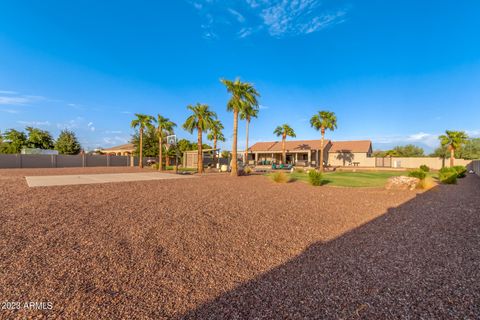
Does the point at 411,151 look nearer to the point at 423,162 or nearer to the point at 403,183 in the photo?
the point at 423,162

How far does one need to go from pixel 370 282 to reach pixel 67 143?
2239 inches

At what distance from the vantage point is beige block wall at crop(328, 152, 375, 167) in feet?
135

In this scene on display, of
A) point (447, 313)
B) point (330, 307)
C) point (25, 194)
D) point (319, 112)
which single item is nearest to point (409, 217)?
point (447, 313)

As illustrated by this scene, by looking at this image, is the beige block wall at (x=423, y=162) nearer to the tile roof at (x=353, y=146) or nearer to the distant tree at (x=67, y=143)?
the tile roof at (x=353, y=146)

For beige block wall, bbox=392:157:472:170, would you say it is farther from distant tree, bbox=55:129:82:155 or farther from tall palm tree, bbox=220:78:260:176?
distant tree, bbox=55:129:82:155

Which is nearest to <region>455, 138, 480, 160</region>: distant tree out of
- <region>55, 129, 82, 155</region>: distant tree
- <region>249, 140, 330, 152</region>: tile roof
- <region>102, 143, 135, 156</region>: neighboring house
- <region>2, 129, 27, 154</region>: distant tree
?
<region>249, 140, 330, 152</region>: tile roof

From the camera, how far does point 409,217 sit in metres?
6.84

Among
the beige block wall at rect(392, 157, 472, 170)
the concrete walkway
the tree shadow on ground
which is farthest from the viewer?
the beige block wall at rect(392, 157, 472, 170)

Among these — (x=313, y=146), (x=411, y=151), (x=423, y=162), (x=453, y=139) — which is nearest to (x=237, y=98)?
(x=313, y=146)

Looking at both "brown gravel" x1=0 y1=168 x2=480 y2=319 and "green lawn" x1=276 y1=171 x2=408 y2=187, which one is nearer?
"brown gravel" x1=0 y1=168 x2=480 y2=319

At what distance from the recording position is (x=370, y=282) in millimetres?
3254

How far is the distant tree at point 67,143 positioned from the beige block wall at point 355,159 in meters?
50.5

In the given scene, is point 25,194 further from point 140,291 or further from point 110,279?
point 140,291

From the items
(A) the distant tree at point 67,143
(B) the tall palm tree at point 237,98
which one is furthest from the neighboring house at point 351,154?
(A) the distant tree at point 67,143
